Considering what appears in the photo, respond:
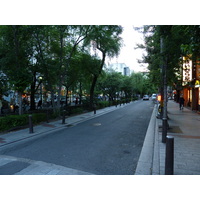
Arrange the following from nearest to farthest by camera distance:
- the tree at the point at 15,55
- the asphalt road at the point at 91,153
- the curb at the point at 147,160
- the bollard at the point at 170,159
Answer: the bollard at the point at 170,159 → the curb at the point at 147,160 → the asphalt road at the point at 91,153 → the tree at the point at 15,55

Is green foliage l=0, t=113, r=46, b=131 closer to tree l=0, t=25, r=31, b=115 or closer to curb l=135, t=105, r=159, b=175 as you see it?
tree l=0, t=25, r=31, b=115

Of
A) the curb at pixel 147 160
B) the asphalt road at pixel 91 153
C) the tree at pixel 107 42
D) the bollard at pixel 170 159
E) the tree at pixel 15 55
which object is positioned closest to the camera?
the bollard at pixel 170 159

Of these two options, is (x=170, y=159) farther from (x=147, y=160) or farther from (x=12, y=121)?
(x=12, y=121)

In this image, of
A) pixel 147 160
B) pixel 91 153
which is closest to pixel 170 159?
pixel 147 160

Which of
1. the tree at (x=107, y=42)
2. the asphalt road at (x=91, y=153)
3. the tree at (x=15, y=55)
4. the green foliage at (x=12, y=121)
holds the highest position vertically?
the tree at (x=107, y=42)

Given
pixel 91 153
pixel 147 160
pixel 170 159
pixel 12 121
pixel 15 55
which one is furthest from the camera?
pixel 15 55

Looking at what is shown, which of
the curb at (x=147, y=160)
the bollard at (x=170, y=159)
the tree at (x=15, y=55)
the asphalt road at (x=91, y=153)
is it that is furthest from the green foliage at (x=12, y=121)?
the bollard at (x=170, y=159)

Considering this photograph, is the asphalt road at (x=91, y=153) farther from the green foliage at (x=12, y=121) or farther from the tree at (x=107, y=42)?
the tree at (x=107, y=42)

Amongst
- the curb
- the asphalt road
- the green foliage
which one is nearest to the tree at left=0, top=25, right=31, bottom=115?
the green foliage

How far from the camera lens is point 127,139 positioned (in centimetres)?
721

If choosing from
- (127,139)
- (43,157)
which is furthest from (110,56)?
(43,157)

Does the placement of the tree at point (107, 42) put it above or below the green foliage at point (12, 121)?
above

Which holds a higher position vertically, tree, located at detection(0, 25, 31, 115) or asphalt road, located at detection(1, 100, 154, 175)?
tree, located at detection(0, 25, 31, 115)

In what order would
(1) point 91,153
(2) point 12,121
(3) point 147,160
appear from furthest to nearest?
(2) point 12,121 < (1) point 91,153 < (3) point 147,160
